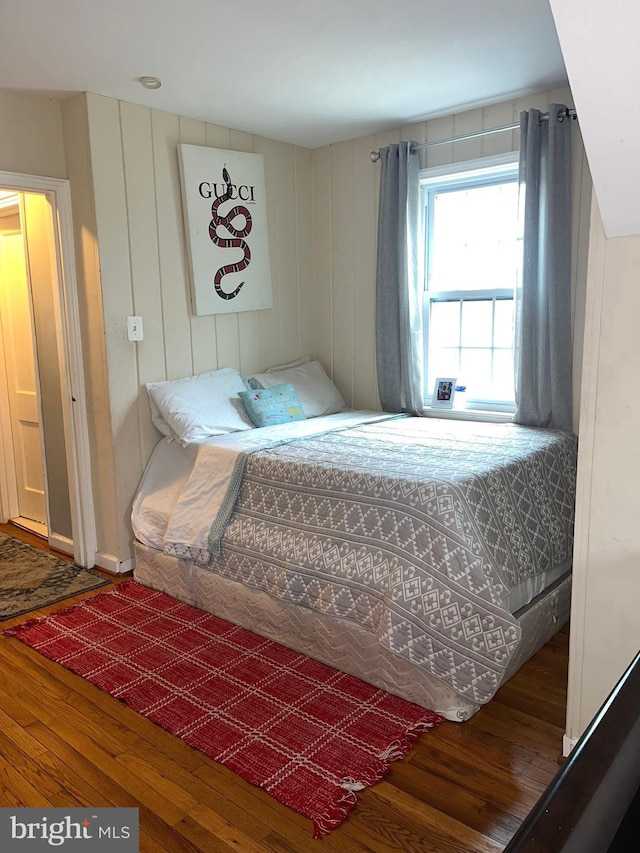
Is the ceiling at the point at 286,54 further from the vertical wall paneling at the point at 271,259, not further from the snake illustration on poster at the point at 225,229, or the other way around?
the vertical wall paneling at the point at 271,259

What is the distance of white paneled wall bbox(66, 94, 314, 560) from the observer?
331 centimetres

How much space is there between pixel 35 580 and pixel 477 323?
2.85 m

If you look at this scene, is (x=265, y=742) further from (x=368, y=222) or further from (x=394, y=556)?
(x=368, y=222)

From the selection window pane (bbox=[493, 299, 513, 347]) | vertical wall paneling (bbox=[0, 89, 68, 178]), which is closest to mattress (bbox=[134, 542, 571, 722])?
window pane (bbox=[493, 299, 513, 347])

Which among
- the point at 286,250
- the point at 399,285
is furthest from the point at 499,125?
the point at 286,250

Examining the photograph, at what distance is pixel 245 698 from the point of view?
7.66 ft

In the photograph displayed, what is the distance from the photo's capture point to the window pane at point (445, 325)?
398 cm

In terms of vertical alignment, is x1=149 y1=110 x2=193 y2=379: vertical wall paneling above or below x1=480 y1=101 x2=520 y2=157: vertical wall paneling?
below

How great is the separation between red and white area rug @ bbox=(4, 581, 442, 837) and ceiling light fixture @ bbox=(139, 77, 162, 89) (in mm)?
2456

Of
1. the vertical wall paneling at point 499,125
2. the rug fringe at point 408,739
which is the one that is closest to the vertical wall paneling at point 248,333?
the vertical wall paneling at point 499,125

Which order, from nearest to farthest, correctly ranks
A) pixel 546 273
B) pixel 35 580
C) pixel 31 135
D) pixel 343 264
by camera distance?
pixel 31 135 → pixel 546 273 → pixel 35 580 → pixel 343 264

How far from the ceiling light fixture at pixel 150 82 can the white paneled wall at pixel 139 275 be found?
0.29 m

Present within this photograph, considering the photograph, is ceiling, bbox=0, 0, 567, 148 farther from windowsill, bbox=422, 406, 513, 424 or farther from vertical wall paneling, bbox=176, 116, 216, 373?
windowsill, bbox=422, 406, 513, 424

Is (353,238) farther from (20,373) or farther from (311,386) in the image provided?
(20,373)
